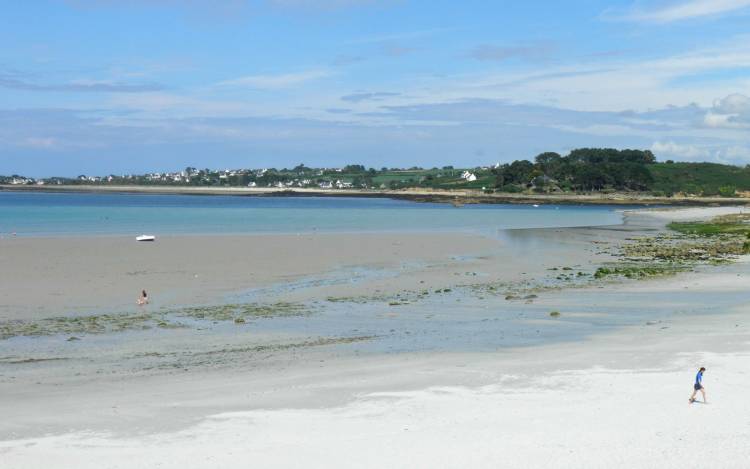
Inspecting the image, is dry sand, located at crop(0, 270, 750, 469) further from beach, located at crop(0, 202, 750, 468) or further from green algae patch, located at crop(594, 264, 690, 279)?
green algae patch, located at crop(594, 264, 690, 279)

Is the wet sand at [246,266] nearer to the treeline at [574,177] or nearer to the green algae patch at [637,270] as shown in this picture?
the green algae patch at [637,270]

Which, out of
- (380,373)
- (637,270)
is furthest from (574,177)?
(380,373)

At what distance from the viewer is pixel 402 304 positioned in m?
24.1

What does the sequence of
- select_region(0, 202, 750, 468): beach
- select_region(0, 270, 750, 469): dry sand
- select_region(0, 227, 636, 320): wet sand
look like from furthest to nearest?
1. select_region(0, 227, 636, 320): wet sand
2. select_region(0, 202, 750, 468): beach
3. select_region(0, 270, 750, 469): dry sand

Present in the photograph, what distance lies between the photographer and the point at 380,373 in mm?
14953

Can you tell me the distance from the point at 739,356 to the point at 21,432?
43.3 ft

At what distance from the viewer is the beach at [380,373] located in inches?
422

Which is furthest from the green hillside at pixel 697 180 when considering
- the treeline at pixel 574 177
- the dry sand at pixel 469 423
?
the dry sand at pixel 469 423

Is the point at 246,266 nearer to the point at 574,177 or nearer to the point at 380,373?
the point at 380,373

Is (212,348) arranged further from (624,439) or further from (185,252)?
(185,252)

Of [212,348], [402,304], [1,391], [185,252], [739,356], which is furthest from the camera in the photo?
[185,252]

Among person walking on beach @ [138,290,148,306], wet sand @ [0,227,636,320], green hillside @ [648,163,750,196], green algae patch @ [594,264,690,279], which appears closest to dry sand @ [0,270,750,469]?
person walking on beach @ [138,290,148,306]

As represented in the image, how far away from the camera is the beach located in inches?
422

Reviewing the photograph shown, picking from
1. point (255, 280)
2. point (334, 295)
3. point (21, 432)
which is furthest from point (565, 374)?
point (255, 280)
